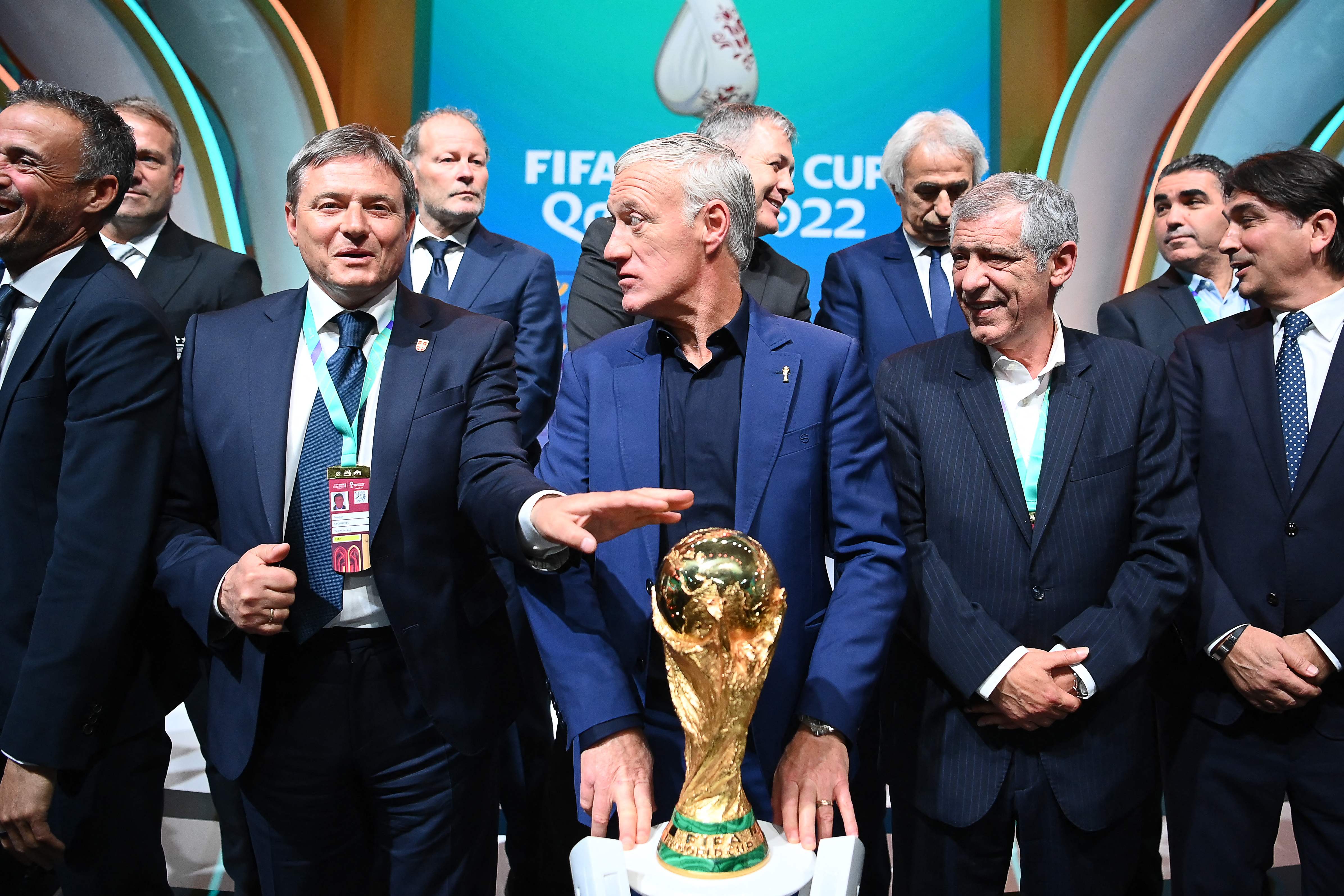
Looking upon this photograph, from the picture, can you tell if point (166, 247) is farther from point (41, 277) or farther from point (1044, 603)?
point (1044, 603)

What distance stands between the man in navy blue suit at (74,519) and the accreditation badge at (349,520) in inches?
14.9

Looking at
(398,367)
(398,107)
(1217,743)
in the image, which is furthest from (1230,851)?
(398,107)

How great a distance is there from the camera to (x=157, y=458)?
2.02 meters

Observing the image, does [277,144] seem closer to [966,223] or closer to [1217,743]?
[966,223]

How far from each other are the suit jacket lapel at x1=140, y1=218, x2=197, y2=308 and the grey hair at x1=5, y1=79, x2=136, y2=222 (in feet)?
2.97

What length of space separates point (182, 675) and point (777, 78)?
401 cm

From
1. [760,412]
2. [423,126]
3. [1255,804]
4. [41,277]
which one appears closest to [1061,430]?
[760,412]

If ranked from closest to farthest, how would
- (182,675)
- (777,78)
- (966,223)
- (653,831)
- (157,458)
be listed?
1. (653,831)
2. (157,458)
3. (182,675)
4. (966,223)
5. (777,78)

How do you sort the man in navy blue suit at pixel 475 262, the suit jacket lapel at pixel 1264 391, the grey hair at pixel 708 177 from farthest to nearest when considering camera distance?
the man in navy blue suit at pixel 475 262, the suit jacket lapel at pixel 1264 391, the grey hair at pixel 708 177

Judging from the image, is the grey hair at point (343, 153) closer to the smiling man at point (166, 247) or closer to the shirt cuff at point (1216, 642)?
the smiling man at point (166, 247)

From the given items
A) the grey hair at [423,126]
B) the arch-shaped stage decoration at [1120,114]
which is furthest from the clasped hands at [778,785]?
the arch-shaped stage decoration at [1120,114]

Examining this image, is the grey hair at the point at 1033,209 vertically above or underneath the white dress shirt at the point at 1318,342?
above

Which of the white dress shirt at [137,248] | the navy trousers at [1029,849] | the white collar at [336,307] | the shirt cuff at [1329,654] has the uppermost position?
the white dress shirt at [137,248]

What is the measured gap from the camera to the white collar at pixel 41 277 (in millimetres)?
→ 2096
